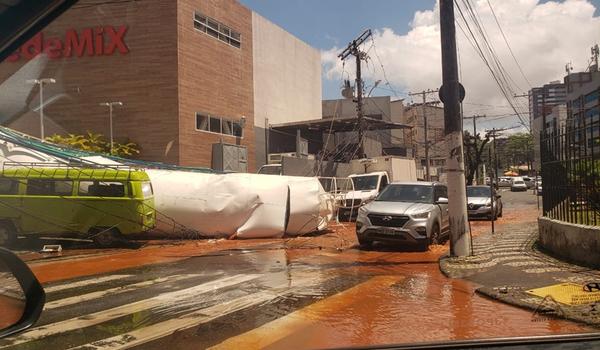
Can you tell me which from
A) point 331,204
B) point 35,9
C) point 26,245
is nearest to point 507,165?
point 331,204

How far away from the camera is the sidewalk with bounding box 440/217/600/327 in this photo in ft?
21.2

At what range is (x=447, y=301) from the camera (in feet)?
24.2

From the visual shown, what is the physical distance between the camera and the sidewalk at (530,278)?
6.45 m

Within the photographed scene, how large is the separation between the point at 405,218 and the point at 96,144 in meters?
18.7

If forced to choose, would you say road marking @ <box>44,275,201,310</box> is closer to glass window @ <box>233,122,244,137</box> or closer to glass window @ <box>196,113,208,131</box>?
glass window @ <box>196,113,208,131</box>

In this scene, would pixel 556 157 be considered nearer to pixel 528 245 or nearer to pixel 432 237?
pixel 528 245

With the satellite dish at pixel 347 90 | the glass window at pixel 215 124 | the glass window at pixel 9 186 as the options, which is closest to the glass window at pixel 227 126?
the glass window at pixel 215 124

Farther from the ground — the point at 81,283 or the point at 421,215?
the point at 421,215

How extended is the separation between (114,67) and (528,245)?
70.9 feet

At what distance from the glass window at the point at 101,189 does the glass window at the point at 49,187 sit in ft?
1.11

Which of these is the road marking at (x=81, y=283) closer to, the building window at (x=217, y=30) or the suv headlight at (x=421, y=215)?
the suv headlight at (x=421, y=215)

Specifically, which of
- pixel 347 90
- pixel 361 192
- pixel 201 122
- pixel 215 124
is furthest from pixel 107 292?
pixel 347 90

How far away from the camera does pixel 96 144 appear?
1048 inches

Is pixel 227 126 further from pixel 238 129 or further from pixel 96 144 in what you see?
pixel 96 144
